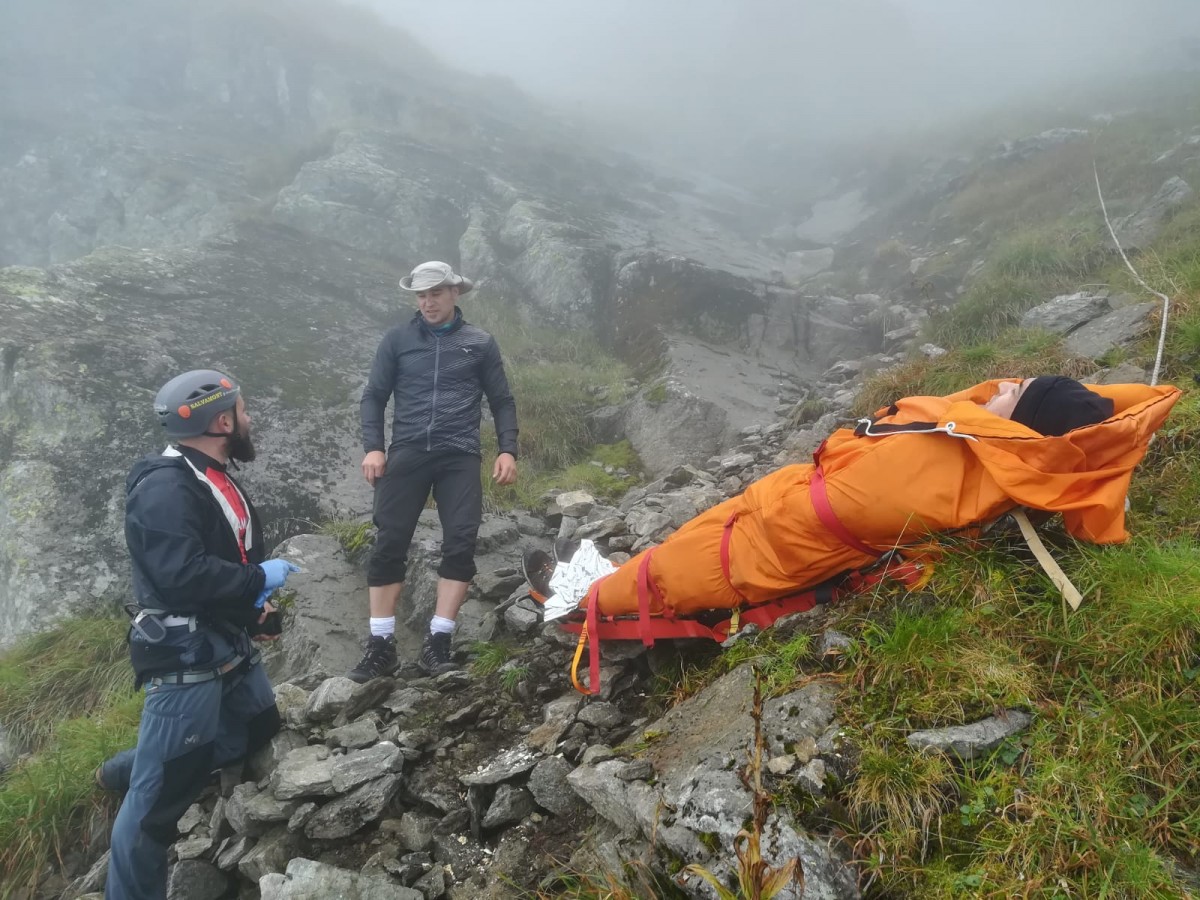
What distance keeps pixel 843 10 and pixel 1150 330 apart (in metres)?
54.0

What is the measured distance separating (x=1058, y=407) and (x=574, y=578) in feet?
10.2

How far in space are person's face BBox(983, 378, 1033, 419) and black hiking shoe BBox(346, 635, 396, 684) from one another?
13.5ft

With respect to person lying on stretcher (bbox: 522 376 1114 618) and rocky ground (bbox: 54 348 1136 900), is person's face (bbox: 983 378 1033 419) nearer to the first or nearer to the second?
person lying on stretcher (bbox: 522 376 1114 618)

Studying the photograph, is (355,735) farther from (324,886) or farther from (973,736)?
(973,736)

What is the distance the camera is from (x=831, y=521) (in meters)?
3.31

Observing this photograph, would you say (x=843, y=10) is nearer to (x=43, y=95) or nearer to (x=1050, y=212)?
(x=1050, y=212)

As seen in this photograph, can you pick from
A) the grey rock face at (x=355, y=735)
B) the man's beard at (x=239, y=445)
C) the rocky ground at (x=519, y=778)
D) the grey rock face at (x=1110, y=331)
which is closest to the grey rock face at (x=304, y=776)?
the rocky ground at (x=519, y=778)

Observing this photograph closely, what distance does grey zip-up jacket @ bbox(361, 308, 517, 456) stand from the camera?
499cm

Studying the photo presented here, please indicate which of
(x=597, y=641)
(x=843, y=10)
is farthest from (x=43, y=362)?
(x=843, y=10)

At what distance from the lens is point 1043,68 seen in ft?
120

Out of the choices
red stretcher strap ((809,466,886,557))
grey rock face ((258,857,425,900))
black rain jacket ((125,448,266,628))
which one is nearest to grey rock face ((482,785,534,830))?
grey rock face ((258,857,425,900))

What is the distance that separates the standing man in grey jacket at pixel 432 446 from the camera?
4.73 meters

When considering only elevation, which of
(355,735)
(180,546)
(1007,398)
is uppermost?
(1007,398)

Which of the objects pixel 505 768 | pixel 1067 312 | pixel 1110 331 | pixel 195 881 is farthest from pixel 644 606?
pixel 1067 312
